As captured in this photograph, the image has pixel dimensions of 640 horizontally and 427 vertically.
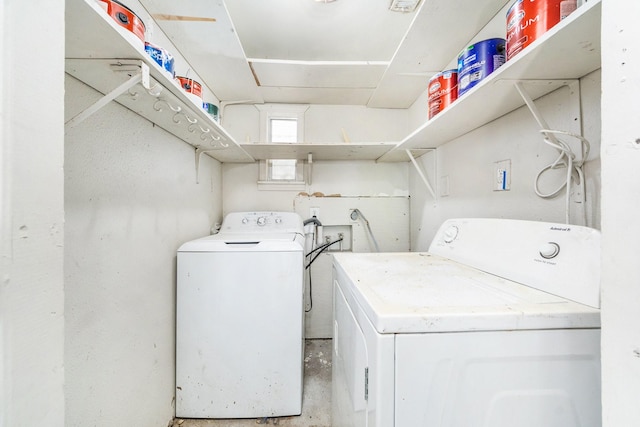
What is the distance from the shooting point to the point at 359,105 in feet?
7.25

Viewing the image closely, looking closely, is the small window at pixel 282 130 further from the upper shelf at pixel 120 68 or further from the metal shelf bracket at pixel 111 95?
the metal shelf bracket at pixel 111 95

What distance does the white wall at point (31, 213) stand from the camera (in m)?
0.33

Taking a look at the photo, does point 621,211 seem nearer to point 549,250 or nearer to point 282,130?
point 549,250

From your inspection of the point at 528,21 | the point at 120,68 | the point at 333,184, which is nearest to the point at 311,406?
the point at 333,184

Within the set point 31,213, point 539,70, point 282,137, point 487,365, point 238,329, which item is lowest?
point 238,329

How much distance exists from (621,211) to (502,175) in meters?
0.85

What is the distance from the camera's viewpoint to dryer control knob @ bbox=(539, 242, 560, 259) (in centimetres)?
72

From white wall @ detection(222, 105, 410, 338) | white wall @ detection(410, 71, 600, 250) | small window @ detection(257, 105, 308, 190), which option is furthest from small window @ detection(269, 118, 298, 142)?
white wall @ detection(410, 71, 600, 250)

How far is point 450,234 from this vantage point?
123cm

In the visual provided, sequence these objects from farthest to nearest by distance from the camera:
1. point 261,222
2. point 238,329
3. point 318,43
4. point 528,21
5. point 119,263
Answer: point 261,222 < point 318,43 < point 238,329 < point 119,263 < point 528,21

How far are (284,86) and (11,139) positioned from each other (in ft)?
Answer: 6.01

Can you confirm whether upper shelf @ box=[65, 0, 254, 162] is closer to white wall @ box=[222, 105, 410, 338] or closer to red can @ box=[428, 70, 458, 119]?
white wall @ box=[222, 105, 410, 338]

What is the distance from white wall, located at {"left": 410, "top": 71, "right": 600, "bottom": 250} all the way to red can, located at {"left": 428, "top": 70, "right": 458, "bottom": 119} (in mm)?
277

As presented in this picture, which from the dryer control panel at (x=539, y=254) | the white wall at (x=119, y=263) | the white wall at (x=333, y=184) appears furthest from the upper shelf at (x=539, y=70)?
the white wall at (x=119, y=263)
